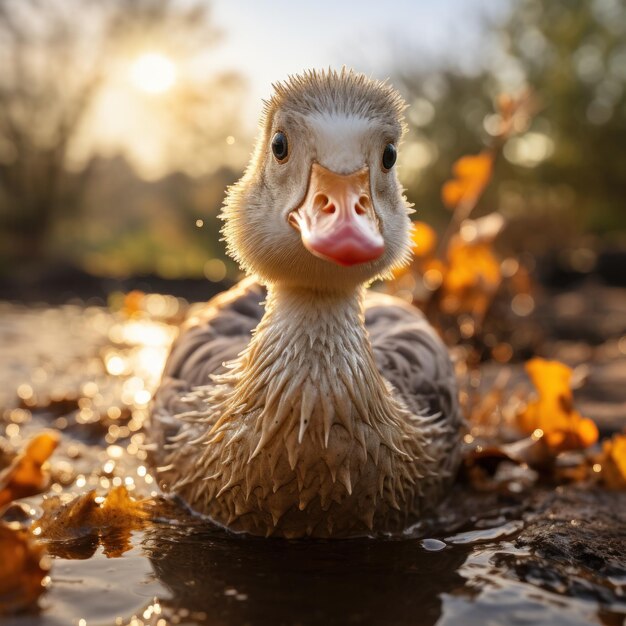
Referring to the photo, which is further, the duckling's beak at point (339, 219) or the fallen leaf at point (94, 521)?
the fallen leaf at point (94, 521)

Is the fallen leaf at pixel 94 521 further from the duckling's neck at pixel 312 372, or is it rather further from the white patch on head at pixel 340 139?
the white patch on head at pixel 340 139

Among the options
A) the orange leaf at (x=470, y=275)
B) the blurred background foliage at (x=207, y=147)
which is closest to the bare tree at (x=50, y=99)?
the blurred background foliage at (x=207, y=147)

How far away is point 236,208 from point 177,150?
17.4 m

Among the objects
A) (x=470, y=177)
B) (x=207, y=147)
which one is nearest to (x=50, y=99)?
(x=207, y=147)

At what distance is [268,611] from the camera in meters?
2.51

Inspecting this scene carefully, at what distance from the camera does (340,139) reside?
273 cm

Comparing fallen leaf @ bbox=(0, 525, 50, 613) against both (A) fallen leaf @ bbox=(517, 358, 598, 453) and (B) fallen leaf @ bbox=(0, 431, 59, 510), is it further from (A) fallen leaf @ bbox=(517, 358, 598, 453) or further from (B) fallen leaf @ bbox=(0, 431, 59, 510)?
(A) fallen leaf @ bbox=(517, 358, 598, 453)

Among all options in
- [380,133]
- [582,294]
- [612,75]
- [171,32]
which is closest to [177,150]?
[171,32]

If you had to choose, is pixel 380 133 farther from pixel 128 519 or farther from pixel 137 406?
pixel 137 406

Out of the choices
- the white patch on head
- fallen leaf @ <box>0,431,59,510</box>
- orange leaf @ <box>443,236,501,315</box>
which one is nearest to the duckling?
the white patch on head

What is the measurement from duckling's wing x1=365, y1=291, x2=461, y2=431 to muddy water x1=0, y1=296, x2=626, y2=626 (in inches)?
17.9

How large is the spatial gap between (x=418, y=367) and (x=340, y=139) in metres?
1.36

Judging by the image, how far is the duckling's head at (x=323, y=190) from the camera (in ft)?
8.48

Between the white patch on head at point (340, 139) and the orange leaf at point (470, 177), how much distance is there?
10.7 feet
